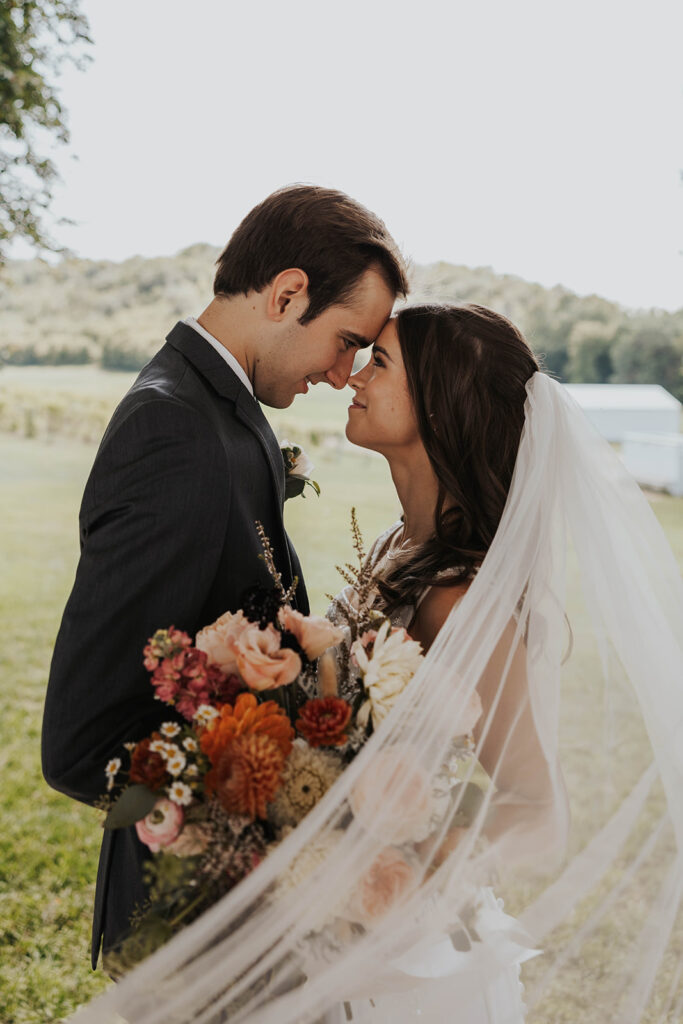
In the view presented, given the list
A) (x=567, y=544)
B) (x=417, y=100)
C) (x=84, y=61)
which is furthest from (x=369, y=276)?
(x=417, y=100)

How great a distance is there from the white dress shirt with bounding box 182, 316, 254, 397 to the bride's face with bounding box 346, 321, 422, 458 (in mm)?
332

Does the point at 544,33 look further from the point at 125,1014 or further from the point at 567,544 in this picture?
the point at 125,1014

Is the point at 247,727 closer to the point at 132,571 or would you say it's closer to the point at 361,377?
the point at 132,571

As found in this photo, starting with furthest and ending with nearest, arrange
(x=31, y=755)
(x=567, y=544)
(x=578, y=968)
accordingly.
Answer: (x=31, y=755) < (x=567, y=544) < (x=578, y=968)

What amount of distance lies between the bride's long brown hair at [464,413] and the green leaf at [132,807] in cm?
79

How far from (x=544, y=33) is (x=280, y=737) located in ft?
35.8

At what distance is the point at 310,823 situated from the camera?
1.35 m

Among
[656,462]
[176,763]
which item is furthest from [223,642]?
[656,462]

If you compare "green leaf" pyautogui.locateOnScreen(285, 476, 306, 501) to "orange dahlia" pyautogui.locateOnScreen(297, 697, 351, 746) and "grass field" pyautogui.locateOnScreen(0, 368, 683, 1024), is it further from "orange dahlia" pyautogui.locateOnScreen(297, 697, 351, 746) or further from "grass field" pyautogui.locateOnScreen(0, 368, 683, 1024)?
"orange dahlia" pyautogui.locateOnScreen(297, 697, 351, 746)

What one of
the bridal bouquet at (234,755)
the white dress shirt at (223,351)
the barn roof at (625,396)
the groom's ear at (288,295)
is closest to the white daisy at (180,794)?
the bridal bouquet at (234,755)

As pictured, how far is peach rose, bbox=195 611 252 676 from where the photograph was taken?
1459mm

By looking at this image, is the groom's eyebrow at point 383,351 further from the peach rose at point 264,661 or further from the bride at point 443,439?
the peach rose at point 264,661

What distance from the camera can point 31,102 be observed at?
165 inches

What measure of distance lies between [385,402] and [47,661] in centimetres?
630
